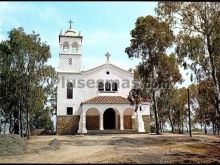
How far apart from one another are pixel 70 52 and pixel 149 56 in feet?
44.8

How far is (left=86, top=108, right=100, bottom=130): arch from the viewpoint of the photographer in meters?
45.0

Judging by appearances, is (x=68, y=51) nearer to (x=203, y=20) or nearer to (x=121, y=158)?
(x=203, y=20)

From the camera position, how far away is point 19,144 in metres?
25.2

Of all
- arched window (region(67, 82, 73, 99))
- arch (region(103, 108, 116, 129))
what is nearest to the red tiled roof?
arch (region(103, 108, 116, 129))

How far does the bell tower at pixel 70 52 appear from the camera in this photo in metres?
46.7

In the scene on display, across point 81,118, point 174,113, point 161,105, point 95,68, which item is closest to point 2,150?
point 81,118

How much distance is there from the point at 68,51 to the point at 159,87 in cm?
1370

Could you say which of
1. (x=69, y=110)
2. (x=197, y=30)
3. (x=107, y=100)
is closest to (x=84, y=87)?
(x=69, y=110)

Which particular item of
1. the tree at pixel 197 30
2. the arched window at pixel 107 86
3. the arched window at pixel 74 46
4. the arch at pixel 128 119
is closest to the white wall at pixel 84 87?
the arched window at pixel 107 86

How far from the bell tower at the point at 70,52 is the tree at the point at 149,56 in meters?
10.6

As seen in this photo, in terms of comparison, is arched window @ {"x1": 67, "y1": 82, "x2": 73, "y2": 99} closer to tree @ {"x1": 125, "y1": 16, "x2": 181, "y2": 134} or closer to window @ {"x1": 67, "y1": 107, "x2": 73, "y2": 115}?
window @ {"x1": 67, "y1": 107, "x2": 73, "y2": 115}

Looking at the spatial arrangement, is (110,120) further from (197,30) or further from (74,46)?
(197,30)

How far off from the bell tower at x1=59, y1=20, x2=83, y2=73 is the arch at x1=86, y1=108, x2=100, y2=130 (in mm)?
5652

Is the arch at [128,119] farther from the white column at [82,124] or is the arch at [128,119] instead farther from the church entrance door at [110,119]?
the white column at [82,124]
